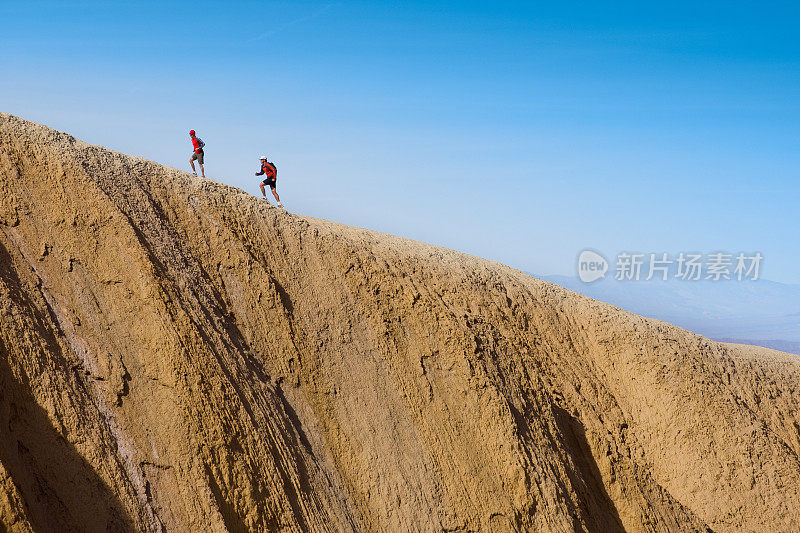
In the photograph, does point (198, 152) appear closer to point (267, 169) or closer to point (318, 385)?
point (267, 169)

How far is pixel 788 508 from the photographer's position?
18.1 metres

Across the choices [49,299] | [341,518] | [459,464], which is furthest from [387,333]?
[49,299]

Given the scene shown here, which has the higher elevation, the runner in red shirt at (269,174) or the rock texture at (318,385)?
the runner in red shirt at (269,174)

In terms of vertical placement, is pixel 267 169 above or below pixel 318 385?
above

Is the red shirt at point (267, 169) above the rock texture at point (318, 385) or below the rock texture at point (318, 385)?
above

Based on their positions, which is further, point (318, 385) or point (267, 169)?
point (267, 169)

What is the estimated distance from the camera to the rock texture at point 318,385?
11.0 meters

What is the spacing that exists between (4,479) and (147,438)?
294cm

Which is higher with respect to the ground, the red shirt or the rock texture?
the red shirt

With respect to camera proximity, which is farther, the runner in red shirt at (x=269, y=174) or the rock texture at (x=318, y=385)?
the runner in red shirt at (x=269, y=174)

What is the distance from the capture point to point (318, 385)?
14.6 metres

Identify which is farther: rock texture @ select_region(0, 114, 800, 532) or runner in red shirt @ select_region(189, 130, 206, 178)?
runner in red shirt @ select_region(189, 130, 206, 178)

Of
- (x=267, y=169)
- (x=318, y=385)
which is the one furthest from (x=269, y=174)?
(x=318, y=385)

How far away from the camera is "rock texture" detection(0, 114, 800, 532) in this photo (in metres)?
11.0
